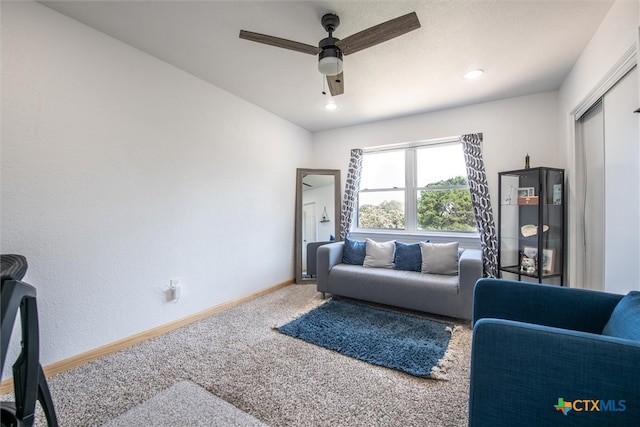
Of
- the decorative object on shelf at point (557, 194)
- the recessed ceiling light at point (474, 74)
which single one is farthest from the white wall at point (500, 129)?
the recessed ceiling light at point (474, 74)

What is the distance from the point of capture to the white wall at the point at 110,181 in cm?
171

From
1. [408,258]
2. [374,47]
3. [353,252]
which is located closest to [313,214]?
[353,252]

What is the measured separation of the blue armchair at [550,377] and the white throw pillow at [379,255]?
239cm

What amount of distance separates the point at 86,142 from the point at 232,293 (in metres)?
1.98

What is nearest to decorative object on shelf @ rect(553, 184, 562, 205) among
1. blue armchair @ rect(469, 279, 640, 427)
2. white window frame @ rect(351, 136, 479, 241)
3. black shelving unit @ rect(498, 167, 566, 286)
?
black shelving unit @ rect(498, 167, 566, 286)

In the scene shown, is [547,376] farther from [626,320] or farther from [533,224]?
[533,224]

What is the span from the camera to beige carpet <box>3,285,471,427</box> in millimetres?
1467

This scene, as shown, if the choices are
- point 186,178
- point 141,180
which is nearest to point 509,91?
point 186,178

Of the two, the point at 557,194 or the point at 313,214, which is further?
the point at 313,214

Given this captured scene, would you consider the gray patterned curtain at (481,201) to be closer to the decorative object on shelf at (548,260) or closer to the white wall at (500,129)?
the white wall at (500,129)

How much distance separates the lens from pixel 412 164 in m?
3.89

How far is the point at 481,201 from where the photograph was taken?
327cm

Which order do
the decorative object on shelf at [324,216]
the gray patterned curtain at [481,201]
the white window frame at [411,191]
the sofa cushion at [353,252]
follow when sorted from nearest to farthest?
the gray patterned curtain at [481,201] → the sofa cushion at [353,252] → the white window frame at [411,191] → the decorative object on shelf at [324,216]

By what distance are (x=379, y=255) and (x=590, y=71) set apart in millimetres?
2494
